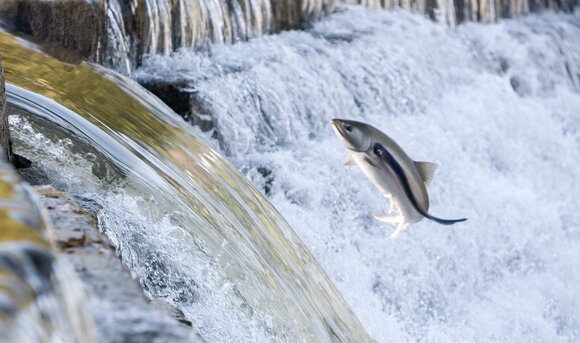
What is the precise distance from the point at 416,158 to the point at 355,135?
237cm

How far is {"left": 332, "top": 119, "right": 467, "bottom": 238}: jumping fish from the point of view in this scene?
3.30 metres

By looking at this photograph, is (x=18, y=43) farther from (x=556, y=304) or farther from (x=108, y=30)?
(x=556, y=304)

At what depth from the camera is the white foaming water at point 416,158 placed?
15.0 feet

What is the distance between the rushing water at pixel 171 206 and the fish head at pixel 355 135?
38 centimetres

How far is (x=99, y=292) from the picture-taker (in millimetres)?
Answer: 1524

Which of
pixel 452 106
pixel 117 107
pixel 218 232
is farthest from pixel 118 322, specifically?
pixel 452 106

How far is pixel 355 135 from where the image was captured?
3.31 meters

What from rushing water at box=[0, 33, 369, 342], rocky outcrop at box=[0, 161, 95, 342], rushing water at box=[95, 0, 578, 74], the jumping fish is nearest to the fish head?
the jumping fish

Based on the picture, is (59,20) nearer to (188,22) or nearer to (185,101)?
(185,101)

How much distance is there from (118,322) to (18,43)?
2630 millimetres

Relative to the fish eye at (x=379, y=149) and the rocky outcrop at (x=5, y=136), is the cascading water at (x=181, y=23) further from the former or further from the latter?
the rocky outcrop at (x=5, y=136)

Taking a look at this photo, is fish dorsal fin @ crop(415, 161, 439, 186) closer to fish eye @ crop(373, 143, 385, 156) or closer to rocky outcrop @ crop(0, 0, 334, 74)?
fish eye @ crop(373, 143, 385, 156)

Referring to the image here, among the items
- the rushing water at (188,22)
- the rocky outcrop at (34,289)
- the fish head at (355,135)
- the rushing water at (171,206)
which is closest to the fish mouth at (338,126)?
the fish head at (355,135)

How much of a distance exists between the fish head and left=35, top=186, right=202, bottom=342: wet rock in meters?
1.27
